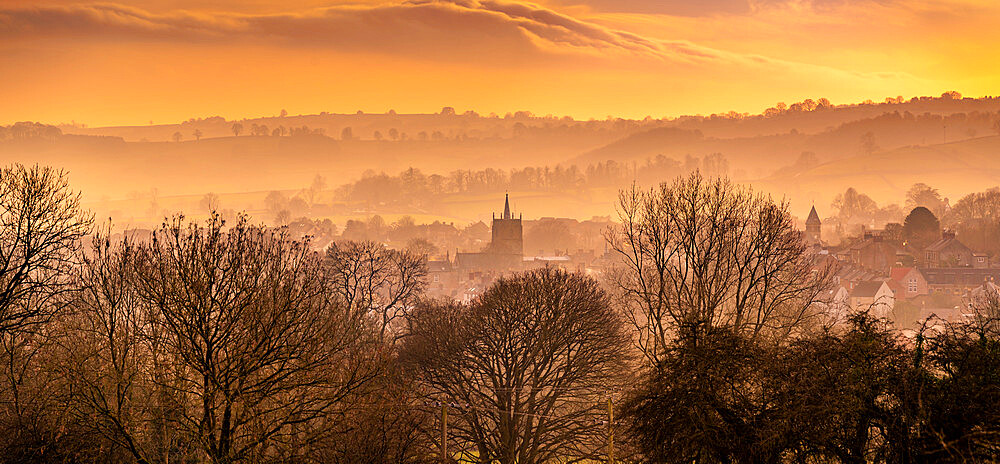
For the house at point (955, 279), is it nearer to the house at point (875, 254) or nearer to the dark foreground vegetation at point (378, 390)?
the house at point (875, 254)

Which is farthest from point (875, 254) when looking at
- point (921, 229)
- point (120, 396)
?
point (120, 396)

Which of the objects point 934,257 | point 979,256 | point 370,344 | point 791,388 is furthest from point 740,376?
point 979,256

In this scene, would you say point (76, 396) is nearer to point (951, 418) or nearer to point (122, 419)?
point (122, 419)

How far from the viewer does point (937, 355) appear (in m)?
22.2

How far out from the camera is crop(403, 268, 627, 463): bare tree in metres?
35.9

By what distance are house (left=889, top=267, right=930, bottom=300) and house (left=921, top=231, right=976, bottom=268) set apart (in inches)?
560

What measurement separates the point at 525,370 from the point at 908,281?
78.8 meters

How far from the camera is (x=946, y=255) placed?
11838cm

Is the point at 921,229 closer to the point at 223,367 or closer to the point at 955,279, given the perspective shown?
the point at 955,279

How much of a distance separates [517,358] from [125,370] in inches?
654

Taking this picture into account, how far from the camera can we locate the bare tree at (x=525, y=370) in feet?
118

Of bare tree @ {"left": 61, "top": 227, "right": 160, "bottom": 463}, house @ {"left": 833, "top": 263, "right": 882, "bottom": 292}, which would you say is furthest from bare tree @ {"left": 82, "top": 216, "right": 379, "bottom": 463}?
house @ {"left": 833, "top": 263, "right": 882, "bottom": 292}

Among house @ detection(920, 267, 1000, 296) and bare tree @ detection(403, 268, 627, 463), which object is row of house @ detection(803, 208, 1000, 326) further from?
bare tree @ detection(403, 268, 627, 463)

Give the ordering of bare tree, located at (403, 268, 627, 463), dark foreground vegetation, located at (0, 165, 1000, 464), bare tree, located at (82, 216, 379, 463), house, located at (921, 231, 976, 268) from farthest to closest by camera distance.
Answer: house, located at (921, 231, 976, 268) < bare tree, located at (403, 268, 627, 463) < bare tree, located at (82, 216, 379, 463) < dark foreground vegetation, located at (0, 165, 1000, 464)
